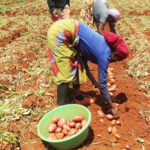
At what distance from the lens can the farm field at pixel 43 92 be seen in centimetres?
250

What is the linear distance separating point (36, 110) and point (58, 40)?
4.11 feet

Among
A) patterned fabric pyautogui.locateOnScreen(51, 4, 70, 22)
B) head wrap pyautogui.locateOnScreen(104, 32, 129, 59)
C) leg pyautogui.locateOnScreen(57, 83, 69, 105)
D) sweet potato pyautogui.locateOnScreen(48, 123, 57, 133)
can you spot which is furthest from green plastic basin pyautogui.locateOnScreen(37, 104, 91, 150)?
patterned fabric pyautogui.locateOnScreen(51, 4, 70, 22)

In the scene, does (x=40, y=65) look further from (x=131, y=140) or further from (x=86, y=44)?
(x=131, y=140)

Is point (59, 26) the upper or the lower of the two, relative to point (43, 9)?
upper

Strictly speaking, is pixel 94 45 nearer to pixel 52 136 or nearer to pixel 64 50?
pixel 64 50

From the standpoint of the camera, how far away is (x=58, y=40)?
7.54 ft

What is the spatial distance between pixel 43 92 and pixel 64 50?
3.96 feet

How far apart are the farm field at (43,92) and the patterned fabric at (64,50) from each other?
824mm

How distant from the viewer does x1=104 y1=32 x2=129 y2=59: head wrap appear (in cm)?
210

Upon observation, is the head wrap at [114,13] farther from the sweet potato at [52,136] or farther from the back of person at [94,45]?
the sweet potato at [52,136]

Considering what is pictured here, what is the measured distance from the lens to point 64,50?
7.72ft

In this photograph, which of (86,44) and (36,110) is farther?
(36,110)

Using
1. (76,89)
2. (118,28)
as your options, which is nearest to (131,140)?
(76,89)

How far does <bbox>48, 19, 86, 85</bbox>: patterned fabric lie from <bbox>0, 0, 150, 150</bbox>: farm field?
824 millimetres
